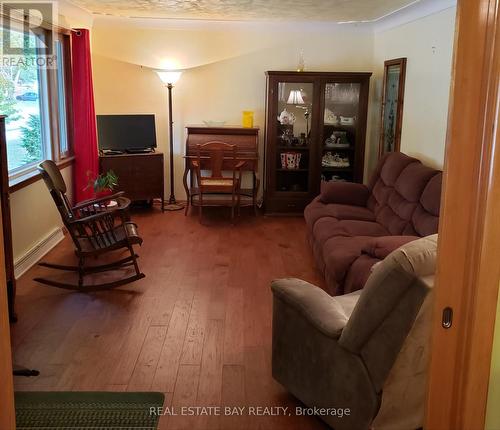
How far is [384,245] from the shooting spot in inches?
134

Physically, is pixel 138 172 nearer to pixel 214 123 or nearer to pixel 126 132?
pixel 126 132

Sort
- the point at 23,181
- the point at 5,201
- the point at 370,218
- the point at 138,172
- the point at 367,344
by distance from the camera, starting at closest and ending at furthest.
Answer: the point at 367,344 < the point at 5,201 < the point at 23,181 < the point at 370,218 < the point at 138,172

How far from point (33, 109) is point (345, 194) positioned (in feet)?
9.65

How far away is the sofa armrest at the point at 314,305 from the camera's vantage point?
2.40 meters

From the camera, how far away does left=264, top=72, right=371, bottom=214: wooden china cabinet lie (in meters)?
6.33

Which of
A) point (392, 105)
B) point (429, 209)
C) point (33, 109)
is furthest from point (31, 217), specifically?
point (392, 105)

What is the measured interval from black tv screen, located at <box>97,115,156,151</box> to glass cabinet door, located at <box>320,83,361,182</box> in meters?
2.00

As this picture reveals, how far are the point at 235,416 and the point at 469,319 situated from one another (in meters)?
1.54

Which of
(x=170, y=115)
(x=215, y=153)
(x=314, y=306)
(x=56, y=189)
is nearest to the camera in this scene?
(x=314, y=306)

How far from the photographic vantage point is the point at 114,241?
4246 mm

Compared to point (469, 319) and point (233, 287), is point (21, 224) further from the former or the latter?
point (469, 319)

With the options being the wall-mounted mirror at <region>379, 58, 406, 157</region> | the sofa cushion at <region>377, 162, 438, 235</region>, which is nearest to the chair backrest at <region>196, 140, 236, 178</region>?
the wall-mounted mirror at <region>379, 58, 406, 157</region>

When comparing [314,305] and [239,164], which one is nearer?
[314,305]

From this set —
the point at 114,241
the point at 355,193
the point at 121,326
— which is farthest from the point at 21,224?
the point at 355,193
